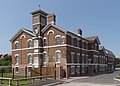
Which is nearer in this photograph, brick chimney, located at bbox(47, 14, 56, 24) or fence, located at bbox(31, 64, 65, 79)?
fence, located at bbox(31, 64, 65, 79)

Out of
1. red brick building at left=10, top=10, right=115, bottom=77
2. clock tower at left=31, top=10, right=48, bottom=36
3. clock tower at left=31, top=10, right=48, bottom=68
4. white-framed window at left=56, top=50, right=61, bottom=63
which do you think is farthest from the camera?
clock tower at left=31, top=10, right=48, bottom=36

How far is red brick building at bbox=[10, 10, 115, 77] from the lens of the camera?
3638cm

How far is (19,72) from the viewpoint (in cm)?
4188

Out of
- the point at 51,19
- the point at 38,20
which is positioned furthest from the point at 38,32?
the point at 51,19

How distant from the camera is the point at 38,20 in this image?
40.6 metres

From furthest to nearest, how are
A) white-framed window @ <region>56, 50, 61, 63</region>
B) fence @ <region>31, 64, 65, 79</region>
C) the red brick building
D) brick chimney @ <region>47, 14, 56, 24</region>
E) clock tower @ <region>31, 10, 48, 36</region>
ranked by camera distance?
clock tower @ <region>31, 10, 48, 36</region>, brick chimney @ <region>47, 14, 56, 24</region>, white-framed window @ <region>56, 50, 61, 63</region>, the red brick building, fence @ <region>31, 64, 65, 79</region>

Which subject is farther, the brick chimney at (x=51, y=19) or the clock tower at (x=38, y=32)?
the brick chimney at (x=51, y=19)

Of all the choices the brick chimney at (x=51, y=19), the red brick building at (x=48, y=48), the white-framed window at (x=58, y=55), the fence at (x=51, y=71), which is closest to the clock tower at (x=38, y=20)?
the red brick building at (x=48, y=48)

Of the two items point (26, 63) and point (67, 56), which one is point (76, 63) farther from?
point (26, 63)

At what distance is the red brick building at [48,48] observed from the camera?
36.4m

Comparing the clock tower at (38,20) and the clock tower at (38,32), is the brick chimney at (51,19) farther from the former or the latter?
the clock tower at (38,32)

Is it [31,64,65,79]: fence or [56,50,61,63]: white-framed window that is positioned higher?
[56,50,61,63]: white-framed window

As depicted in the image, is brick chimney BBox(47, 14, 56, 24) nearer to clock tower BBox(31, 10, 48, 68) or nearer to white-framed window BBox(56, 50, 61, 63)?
clock tower BBox(31, 10, 48, 68)

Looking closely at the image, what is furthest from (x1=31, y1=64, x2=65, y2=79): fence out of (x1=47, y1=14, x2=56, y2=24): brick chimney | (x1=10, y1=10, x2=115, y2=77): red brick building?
(x1=47, y1=14, x2=56, y2=24): brick chimney
